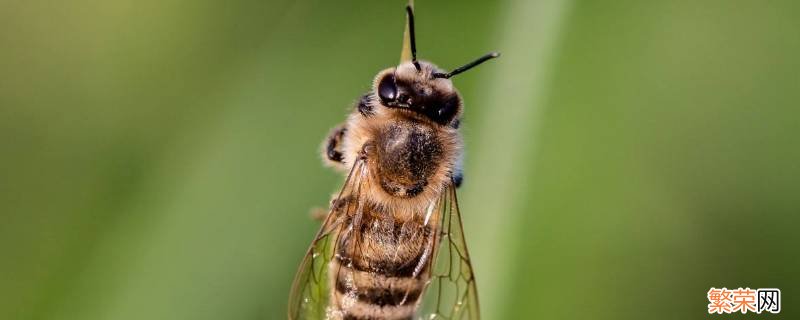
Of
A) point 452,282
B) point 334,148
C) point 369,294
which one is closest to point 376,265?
point 369,294

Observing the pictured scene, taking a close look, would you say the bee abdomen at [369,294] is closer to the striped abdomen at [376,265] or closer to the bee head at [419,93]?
the striped abdomen at [376,265]

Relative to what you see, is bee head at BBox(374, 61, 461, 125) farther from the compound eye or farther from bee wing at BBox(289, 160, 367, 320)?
bee wing at BBox(289, 160, 367, 320)

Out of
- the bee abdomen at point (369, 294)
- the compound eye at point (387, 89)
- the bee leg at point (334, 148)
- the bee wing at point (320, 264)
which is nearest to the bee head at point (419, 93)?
the compound eye at point (387, 89)

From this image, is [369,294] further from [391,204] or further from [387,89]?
[387,89]

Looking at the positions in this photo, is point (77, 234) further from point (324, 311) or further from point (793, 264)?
point (793, 264)

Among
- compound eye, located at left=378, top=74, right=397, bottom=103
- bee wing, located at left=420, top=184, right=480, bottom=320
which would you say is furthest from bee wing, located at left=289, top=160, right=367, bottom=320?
bee wing, located at left=420, top=184, right=480, bottom=320

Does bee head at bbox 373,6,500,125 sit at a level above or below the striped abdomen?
above

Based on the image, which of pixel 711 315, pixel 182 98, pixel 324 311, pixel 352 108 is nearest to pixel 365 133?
A: pixel 352 108
